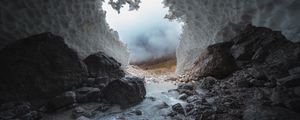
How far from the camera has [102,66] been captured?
197 inches

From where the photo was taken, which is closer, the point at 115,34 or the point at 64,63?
the point at 64,63

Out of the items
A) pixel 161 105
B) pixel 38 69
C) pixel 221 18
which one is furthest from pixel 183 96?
pixel 38 69

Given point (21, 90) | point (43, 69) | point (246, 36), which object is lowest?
point (21, 90)

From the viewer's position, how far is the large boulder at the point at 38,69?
4047mm

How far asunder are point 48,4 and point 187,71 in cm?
289

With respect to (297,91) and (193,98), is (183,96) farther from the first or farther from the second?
(297,91)

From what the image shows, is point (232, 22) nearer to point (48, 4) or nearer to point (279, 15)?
point (279, 15)

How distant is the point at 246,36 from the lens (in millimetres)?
4266

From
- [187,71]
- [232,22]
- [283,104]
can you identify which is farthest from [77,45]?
[283,104]

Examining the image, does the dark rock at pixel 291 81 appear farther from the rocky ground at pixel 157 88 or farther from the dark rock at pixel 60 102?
the dark rock at pixel 60 102

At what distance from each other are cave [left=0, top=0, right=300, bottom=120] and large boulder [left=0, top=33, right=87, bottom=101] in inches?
0.5

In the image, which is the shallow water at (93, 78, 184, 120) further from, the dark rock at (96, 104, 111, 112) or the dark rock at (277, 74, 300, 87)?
the dark rock at (277, 74, 300, 87)

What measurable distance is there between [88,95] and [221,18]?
2467 millimetres

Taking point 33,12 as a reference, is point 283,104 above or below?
below
